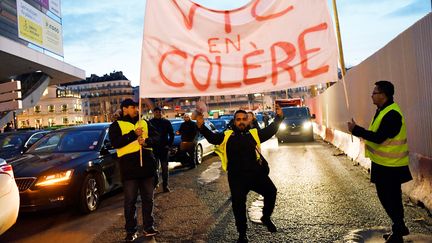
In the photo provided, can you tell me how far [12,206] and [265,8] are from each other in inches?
152

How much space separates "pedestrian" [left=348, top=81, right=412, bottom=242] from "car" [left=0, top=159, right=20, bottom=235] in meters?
4.04

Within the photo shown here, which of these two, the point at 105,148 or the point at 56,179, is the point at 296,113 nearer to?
the point at 105,148

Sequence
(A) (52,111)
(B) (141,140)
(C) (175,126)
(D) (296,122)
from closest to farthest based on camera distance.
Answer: (B) (141,140) < (C) (175,126) < (D) (296,122) < (A) (52,111)

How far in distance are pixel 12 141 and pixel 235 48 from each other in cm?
988

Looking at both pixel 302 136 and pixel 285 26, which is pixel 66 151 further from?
pixel 302 136

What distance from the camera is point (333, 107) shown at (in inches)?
867

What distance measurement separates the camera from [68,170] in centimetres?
707

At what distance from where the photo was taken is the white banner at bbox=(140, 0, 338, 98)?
5.04 meters

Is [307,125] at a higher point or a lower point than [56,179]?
higher

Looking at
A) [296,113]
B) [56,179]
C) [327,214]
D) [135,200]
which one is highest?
[296,113]

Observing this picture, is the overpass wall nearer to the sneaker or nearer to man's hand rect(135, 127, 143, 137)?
man's hand rect(135, 127, 143, 137)

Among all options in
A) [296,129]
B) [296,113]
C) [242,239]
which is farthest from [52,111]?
[242,239]

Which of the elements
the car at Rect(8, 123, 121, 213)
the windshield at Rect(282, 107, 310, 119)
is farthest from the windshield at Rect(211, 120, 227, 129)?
the car at Rect(8, 123, 121, 213)

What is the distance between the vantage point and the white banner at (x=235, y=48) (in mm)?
5035
